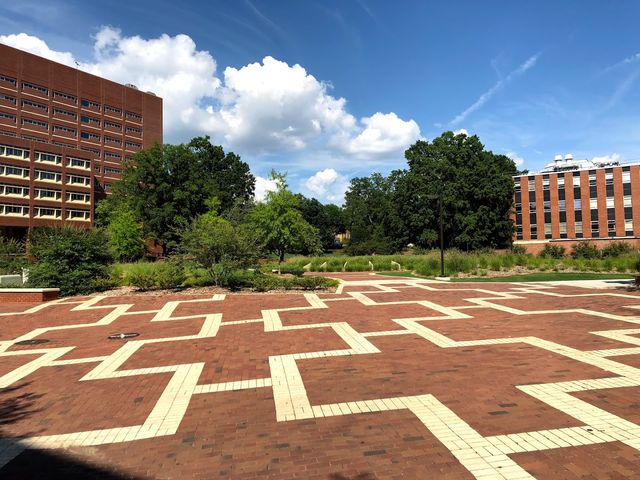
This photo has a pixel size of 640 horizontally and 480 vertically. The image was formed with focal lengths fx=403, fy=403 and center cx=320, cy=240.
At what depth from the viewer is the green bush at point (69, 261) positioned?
1747 centimetres

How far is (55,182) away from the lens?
64000mm

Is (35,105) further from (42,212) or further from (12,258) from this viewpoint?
(12,258)

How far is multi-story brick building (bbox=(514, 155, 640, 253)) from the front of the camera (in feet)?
167

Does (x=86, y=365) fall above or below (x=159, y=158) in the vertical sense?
below

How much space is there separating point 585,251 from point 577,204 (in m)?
12.5

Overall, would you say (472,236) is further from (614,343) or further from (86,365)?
(86,365)

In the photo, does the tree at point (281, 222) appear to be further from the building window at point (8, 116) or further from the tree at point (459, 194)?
the building window at point (8, 116)

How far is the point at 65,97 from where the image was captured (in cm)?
7881

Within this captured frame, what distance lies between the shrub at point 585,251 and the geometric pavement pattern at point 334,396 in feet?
121

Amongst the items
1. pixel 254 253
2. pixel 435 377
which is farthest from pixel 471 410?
pixel 254 253

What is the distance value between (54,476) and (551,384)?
6441 mm

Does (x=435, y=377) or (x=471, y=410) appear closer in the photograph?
(x=471, y=410)

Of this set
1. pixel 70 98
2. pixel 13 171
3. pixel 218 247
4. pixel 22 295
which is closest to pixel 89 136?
pixel 70 98

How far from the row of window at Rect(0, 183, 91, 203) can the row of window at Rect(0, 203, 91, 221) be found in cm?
167
